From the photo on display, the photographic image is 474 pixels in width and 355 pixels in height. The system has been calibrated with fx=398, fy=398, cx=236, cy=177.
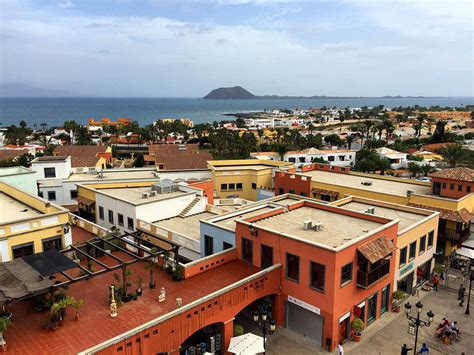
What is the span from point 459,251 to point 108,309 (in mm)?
29417

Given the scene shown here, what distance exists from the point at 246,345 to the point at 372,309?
1055cm

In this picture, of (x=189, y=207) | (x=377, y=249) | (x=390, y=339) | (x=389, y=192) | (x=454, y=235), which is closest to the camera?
(x=377, y=249)

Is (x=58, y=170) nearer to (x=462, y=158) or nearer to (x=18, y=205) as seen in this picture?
(x=18, y=205)

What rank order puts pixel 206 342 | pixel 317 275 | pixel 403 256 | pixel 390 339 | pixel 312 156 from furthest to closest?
1. pixel 312 156
2. pixel 403 256
3. pixel 390 339
4. pixel 317 275
5. pixel 206 342

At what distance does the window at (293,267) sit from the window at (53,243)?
48.7 feet

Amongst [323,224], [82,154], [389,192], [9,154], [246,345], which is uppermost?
[323,224]

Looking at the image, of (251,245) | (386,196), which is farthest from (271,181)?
(251,245)

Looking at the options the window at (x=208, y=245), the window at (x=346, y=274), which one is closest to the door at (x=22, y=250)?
the window at (x=208, y=245)

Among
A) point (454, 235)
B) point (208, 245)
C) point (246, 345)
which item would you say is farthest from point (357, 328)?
point (454, 235)

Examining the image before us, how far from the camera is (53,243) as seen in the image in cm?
2589

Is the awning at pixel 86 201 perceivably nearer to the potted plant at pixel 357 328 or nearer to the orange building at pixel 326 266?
the orange building at pixel 326 266

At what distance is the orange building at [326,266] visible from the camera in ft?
75.7

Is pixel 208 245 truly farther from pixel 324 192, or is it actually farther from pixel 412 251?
pixel 324 192

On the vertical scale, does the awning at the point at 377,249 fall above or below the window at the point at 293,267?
above
